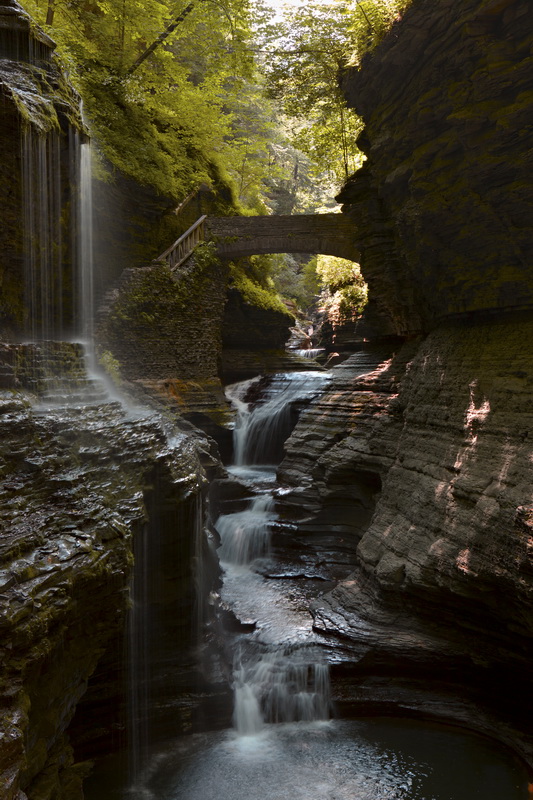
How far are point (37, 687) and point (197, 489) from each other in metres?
3.03

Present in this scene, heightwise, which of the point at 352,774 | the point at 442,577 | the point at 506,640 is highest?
the point at 442,577

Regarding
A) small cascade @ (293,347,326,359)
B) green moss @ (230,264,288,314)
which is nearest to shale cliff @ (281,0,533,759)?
green moss @ (230,264,288,314)

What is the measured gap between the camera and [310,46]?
1307cm

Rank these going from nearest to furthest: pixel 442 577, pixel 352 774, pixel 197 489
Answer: pixel 352 774, pixel 442 577, pixel 197 489

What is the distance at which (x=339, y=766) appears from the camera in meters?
5.54

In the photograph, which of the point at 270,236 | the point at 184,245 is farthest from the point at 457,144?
the point at 184,245

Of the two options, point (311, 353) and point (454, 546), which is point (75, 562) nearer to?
point (454, 546)

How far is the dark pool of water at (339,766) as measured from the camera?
5168 mm

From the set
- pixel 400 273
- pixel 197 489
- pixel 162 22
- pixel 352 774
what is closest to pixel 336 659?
pixel 352 774

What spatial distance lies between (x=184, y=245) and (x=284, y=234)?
350 centimetres

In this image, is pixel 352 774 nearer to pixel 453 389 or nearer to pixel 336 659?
pixel 336 659

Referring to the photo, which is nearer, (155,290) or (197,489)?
(197,489)

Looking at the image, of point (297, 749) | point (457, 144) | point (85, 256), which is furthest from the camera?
point (85, 256)

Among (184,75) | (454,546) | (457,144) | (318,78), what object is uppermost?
(184,75)
